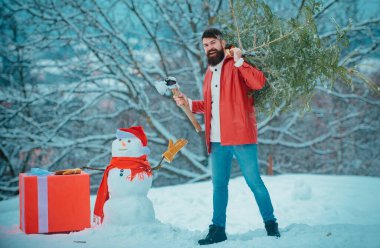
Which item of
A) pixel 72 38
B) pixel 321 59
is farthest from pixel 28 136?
pixel 321 59

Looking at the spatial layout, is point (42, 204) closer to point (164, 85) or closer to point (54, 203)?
point (54, 203)

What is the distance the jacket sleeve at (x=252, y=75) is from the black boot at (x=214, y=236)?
1.11 metres

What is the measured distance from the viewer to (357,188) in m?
5.09

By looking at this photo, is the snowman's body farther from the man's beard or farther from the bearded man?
the man's beard

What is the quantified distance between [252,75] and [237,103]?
0.24 metres

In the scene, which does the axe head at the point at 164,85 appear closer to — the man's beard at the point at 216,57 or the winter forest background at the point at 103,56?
the man's beard at the point at 216,57

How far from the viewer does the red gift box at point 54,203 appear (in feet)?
10.1

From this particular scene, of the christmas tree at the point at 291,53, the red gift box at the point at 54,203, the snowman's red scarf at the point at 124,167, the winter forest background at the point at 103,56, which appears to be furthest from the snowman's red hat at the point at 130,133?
the winter forest background at the point at 103,56

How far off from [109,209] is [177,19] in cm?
664

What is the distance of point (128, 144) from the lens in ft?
10.6

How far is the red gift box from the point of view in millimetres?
3070

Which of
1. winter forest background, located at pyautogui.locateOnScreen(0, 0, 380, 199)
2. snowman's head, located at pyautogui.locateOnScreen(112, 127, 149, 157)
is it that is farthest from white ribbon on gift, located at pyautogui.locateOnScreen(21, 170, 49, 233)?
winter forest background, located at pyautogui.locateOnScreen(0, 0, 380, 199)

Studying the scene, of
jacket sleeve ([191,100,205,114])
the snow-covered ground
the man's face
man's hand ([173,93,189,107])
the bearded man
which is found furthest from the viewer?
jacket sleeve ([191,100,205,114])

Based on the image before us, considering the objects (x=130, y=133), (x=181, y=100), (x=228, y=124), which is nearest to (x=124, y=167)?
(x=130, y=133)
